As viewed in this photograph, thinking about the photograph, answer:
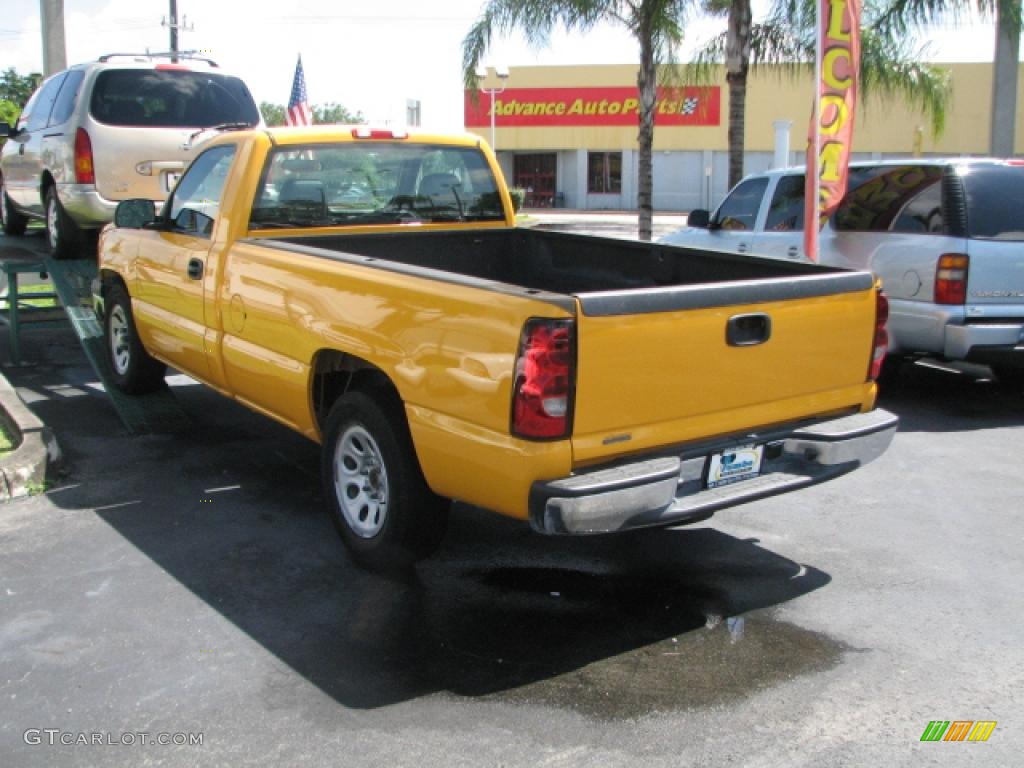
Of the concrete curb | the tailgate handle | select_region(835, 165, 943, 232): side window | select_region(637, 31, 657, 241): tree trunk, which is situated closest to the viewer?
the tailgate handle

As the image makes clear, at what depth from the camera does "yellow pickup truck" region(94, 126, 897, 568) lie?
3910 mm

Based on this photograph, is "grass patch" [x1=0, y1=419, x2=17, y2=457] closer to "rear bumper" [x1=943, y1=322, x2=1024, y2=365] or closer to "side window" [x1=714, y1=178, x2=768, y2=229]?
"rear bumper" [x1=943, y1=322, x2=1024, y2=365]

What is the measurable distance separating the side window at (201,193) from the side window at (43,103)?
14.4 feet

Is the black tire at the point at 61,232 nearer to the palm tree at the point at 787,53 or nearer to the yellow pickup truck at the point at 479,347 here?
the yellow pickup truck at the point at 479,347

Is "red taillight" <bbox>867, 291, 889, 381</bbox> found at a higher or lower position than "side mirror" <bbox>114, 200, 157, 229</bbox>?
lower

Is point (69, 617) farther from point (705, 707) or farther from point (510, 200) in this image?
point (510, 200)

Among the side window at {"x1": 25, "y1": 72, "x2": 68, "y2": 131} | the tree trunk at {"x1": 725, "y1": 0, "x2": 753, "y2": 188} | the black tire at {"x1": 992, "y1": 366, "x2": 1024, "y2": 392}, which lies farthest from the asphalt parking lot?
the tree trunk at {"x1": 725, "y1": 0, "x2": 753, "y2": 188}

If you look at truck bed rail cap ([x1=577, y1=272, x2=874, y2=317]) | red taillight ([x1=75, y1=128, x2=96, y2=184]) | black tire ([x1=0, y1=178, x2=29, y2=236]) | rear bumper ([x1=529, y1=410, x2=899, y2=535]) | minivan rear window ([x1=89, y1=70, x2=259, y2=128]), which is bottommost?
rear bumper ([x1=529, y1=410, x2=899, y2=535])

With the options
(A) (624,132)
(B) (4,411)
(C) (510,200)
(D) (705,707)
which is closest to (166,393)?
(B) (4,411)

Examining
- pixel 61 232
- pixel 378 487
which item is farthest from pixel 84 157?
pixel 378 487

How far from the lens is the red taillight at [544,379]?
3.81 meters

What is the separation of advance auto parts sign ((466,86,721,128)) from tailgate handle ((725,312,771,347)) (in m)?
44.8

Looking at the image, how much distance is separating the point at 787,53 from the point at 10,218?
451 inches

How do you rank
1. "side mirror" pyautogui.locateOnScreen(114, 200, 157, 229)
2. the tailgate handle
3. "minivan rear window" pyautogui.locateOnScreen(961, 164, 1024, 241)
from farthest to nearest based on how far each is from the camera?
"minivan rear window" pyautogui.locateOnScreen(961, 164, 1024, 241), "side mirror" pyautogui.locateOnScreen(114, 200, 157, 229), the tailgate handle
